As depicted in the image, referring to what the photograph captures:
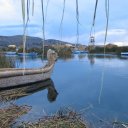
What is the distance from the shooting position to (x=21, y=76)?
13.0 meters

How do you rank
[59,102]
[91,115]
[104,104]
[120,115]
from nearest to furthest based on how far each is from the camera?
[91,115]
[120,115]
[104,104]
[59,102]

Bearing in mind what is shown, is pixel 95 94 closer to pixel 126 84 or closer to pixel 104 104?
pixel 104 104

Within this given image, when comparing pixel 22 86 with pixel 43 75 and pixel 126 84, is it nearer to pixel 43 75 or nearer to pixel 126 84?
pixel 43 75

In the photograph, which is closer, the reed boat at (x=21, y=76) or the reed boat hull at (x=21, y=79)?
the reed boat at (x=21, y=76)

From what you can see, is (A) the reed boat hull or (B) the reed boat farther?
(A) the reed boat hull

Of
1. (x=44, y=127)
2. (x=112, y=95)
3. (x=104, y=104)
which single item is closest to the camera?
(x=44, y=127)

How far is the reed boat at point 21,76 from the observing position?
11.8 metres

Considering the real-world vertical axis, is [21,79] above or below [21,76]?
below

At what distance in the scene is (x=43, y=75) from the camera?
14.9 m

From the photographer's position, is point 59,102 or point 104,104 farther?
point 59,102

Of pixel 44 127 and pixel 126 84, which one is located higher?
pixel 44 127

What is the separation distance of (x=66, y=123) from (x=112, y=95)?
6799mm

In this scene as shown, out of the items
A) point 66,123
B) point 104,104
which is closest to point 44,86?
point 104,104

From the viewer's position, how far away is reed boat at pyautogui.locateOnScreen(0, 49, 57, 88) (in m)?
11.8
